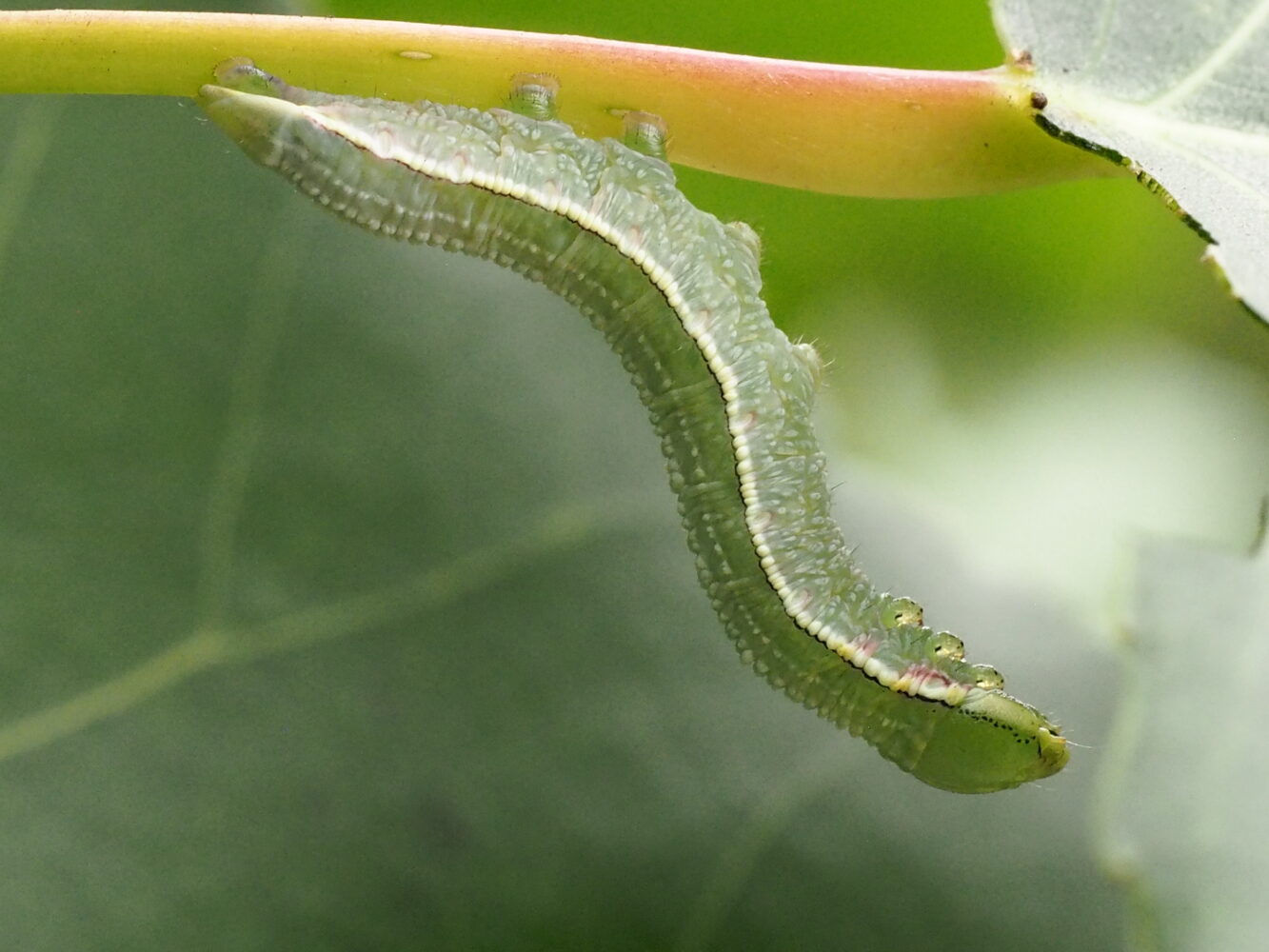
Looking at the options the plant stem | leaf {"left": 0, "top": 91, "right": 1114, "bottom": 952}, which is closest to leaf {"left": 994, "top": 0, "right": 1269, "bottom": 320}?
the plant stem

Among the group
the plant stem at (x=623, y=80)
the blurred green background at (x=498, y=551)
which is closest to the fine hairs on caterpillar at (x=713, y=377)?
the plant stem at (x=623, y=80)

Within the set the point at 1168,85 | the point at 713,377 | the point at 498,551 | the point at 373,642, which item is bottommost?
the point at 373,642

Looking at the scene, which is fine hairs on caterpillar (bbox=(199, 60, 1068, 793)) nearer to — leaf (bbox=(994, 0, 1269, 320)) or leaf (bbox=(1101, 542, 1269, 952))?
leaf (bbox=(1101, 542, 1269, 952))

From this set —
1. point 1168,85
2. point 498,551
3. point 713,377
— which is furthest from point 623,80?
point 498,551

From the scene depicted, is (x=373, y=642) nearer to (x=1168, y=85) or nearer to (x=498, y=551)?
(x=498, y=551)

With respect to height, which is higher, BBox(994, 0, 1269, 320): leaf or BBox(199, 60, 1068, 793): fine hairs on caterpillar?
BBox(994, 0, 1269, 320): leaf

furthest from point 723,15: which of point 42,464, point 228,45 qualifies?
point 42,464
